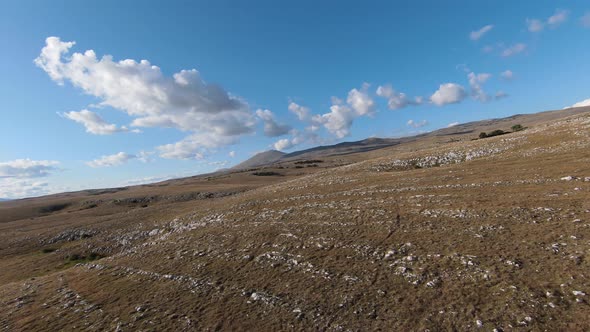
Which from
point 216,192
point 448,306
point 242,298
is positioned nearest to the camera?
point 448,306

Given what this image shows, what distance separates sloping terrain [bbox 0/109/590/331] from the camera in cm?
1450

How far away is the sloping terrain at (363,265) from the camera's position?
1450cm

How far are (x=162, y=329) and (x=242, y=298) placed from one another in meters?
4.63

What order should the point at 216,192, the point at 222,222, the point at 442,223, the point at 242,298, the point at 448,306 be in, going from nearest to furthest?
the point at 448,306, the point at 242,298, the point at 442,223, the point at 222,222, the point at 216,192

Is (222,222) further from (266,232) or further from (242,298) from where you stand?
(242,298)

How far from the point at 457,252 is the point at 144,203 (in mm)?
77291

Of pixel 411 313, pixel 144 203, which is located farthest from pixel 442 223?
pixel 144 203

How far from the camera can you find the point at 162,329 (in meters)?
16.5

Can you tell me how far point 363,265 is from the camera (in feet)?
65.2

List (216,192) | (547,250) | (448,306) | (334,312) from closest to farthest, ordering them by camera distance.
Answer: (448,306)
(334,312)
(547,250)
(216,192)

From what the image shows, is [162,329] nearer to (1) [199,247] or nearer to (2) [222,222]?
(1) [199,247]

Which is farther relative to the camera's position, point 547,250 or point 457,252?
point 457,252

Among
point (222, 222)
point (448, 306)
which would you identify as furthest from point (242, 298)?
point (222, 222)

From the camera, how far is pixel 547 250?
17031 mm
